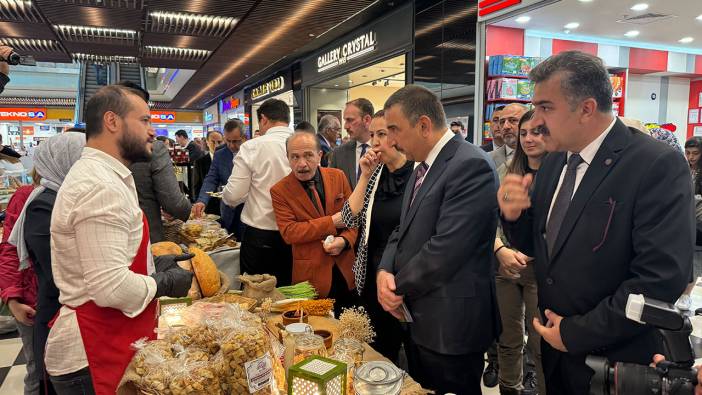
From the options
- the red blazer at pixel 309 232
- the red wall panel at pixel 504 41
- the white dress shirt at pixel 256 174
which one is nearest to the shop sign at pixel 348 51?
the red wall panel at pixel 504 41

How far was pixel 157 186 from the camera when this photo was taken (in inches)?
120

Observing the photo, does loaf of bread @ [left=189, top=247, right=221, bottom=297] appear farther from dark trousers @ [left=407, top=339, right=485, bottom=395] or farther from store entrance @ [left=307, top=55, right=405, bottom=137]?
store entrance @ [left=307, top=55, right=405, bottom=137]

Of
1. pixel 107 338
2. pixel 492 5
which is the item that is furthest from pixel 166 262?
pixel 492 5

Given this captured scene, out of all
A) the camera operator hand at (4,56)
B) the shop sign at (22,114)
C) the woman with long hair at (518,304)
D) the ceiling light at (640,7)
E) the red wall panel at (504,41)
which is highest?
the shop sign at (22,114)

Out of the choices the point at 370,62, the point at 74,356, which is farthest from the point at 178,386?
the point at 370,62

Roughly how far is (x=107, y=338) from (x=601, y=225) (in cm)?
162

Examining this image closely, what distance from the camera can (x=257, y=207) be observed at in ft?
10.7

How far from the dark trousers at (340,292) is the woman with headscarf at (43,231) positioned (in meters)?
1.42

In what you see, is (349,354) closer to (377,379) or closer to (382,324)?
(377,379)

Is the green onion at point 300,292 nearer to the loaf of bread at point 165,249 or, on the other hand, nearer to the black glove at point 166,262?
the loaf of bread at point 165,249

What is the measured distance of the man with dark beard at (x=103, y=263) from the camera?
56.1 inches

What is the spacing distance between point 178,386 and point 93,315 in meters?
0.51

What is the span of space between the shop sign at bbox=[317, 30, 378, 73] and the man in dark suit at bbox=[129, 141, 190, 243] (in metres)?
5.67

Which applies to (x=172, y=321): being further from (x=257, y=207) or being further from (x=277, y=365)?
(x=257, y=207)
